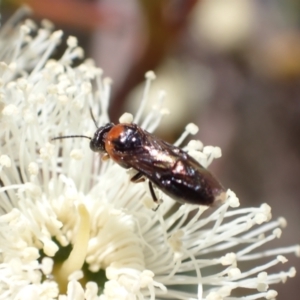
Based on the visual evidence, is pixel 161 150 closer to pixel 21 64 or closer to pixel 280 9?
pixel 21 64

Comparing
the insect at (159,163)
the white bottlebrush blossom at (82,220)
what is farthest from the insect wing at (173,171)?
the white bottlebrush blossom at (82,220)

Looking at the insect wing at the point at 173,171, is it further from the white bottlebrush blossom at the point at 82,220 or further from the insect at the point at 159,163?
the white bottlebrush blossom at the point at 82,220

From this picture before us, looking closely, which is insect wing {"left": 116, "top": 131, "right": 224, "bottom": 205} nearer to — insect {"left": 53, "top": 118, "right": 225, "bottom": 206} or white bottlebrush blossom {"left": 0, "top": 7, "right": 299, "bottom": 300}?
insect {"left": 53, "top": 118, "right": 225, "bottom": 206}

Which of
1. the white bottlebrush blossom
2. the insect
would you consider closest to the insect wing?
the insect

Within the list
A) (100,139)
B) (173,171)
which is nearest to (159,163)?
(173,171)

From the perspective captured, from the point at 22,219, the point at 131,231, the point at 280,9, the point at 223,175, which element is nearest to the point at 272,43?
the point at 280,9

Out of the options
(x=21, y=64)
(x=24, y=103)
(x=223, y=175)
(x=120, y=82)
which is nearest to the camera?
(x=24, y=103)

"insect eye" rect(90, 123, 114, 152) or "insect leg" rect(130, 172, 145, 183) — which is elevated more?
"insect eye" rect(90, 123, 114, 152)
